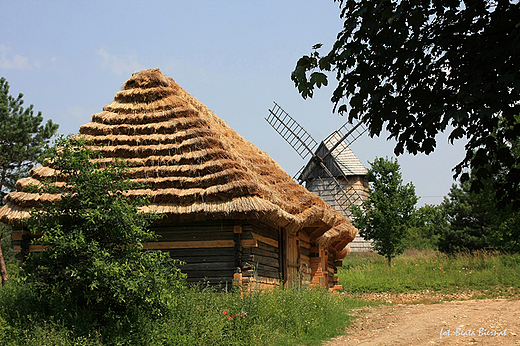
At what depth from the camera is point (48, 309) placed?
23.1 feet

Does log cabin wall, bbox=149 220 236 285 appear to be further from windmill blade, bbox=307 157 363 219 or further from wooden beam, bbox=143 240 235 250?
windmill blade, bbox=307 157 363 219

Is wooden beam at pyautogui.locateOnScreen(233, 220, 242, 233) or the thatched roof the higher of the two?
the thatched roof

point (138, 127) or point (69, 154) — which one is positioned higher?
point (138, 127)

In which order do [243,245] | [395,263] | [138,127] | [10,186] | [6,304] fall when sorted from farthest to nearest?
[395,263] < [10,186] < [138,127] < [243,245] < [6,304]

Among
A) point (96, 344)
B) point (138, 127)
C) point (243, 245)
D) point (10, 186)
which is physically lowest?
point (96, 344)

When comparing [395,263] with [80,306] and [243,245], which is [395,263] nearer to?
[243,245]

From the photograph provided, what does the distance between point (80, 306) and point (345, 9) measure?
548 cm

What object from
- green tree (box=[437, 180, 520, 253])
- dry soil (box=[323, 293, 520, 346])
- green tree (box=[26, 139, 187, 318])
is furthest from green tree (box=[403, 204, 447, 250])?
green tree (box=[26, 139, 187, 318])

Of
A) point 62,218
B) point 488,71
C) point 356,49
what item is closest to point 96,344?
point 62,218

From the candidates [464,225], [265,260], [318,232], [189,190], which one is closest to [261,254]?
[265,260]

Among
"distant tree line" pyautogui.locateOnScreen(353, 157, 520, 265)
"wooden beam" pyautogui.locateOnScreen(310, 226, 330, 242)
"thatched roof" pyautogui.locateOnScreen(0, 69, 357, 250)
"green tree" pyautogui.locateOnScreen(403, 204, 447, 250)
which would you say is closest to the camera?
"thatched roof" pyautogui.locateOnScreen(0, 69, 357, 250)

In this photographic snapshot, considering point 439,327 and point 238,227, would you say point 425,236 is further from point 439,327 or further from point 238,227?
point 238,227

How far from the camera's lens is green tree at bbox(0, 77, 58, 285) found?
65.3 ft

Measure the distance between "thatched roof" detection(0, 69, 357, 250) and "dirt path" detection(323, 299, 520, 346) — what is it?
2757 millimetres
